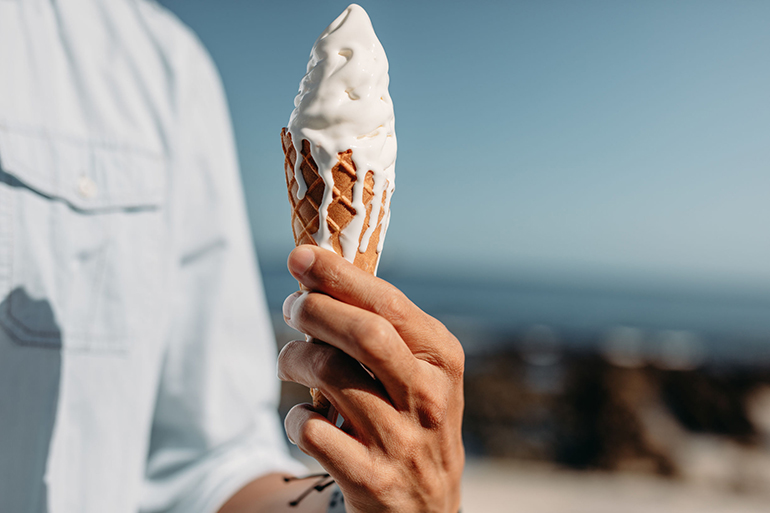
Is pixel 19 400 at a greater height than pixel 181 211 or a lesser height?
lesser

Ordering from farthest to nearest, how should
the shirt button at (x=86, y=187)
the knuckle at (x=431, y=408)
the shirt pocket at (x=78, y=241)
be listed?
the shirt button at (x=86, y=187), the shirt pocket at (x=78, y=241), the knuckle at (x=431, y=408)

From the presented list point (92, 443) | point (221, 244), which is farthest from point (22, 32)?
point (92, 443)

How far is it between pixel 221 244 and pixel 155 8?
43.5 inches

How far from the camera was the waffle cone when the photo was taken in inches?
49.7

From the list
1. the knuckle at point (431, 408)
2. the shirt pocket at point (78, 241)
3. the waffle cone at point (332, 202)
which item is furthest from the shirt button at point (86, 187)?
the knuckle at point (431, 408)

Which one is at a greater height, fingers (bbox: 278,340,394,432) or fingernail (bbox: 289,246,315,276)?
fingernail (bbox: 289,246,315,276)

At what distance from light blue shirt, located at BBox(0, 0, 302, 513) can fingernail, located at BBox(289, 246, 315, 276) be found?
1.07 meters

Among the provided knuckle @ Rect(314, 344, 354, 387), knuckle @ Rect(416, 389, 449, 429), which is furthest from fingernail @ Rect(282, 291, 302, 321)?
knuckle @ Rect(416, 389, 449, 429)

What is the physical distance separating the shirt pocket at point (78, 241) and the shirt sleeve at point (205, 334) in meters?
0.13

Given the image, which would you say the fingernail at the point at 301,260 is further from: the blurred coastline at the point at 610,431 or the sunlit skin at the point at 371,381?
the blurred coastline at the point at 610,431

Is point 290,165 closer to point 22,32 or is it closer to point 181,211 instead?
point 181,211

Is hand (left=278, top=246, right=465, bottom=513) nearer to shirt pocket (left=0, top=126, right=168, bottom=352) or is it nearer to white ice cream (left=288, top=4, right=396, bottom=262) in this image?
white ice cream (left=288, top=4, right=396, bottom=262)

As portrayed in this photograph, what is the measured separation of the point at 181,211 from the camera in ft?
6.52

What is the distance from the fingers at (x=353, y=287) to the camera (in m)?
1.02
